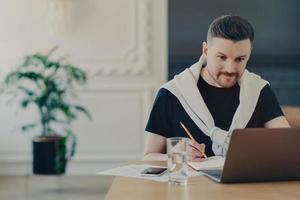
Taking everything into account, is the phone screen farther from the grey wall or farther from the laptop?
the grey wall

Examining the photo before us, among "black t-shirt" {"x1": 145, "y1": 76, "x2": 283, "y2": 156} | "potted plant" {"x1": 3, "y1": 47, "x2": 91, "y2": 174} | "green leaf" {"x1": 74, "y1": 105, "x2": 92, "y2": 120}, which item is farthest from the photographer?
"green leaf" {"x1": 74, "y1": 105, "x2": 92, "y2": 120}

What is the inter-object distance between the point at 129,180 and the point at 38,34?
3.43m

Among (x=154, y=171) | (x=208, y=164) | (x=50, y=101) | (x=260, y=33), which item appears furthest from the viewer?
(x=260, y=33)

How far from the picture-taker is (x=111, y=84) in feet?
16.0

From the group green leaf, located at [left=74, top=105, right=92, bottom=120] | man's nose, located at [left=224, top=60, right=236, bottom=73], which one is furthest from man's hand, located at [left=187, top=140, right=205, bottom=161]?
green leaf, located at [left=74, top=105, right=92, bottom=120]

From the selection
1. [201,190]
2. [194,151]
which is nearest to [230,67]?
[194,151]

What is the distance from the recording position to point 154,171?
167cm

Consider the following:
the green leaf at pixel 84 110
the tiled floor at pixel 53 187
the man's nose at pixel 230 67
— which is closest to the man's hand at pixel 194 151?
the man's nose at pixel 230 67

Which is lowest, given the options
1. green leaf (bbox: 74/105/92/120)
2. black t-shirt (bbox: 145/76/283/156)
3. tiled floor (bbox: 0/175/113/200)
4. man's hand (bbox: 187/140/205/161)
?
tiled floor (bbox: 0/175/113/200)

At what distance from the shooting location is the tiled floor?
4.04m

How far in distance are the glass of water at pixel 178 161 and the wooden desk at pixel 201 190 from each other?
0.08 feet

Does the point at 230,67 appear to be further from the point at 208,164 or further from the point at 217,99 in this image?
the point at 208,164

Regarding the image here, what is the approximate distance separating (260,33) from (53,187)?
2072 millimetres

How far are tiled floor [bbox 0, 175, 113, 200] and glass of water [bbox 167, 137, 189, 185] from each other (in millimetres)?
2523
